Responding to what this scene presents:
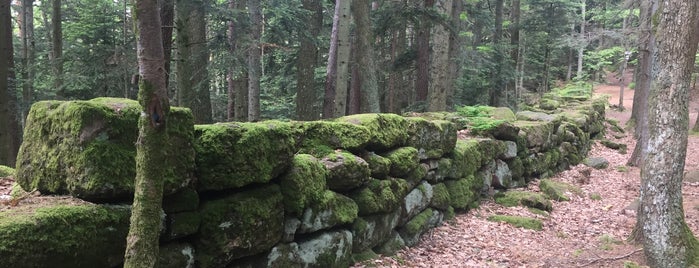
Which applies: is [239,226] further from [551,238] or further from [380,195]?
[551,238]

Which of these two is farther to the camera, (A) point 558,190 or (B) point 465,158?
(A) point 558,190

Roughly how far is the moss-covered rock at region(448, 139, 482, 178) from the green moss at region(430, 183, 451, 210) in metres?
0.43

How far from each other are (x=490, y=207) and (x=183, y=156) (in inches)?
281

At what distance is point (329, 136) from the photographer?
5.32 meters

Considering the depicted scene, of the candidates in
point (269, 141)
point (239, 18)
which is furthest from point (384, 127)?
point (239, 18)

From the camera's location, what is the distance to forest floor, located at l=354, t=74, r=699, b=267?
19.4ft

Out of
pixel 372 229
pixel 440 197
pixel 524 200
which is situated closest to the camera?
pixel 372 229

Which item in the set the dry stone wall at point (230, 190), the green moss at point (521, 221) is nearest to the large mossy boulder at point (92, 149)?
the dry stone wall at point (230, 190)

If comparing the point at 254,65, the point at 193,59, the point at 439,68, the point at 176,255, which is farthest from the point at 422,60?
the point at 176,255

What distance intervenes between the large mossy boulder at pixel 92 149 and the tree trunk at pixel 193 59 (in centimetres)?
677

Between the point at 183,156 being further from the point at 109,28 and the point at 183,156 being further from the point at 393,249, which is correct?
the point at 109,28

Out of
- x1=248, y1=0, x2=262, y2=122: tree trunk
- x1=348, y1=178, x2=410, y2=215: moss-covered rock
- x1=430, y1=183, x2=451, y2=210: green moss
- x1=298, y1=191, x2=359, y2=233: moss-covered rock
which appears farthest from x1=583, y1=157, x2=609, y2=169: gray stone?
x1=298, y1=191, x2=359, y2=233: moss-covered rock

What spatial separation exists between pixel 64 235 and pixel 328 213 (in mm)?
2535

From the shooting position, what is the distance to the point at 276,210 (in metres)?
3.91
